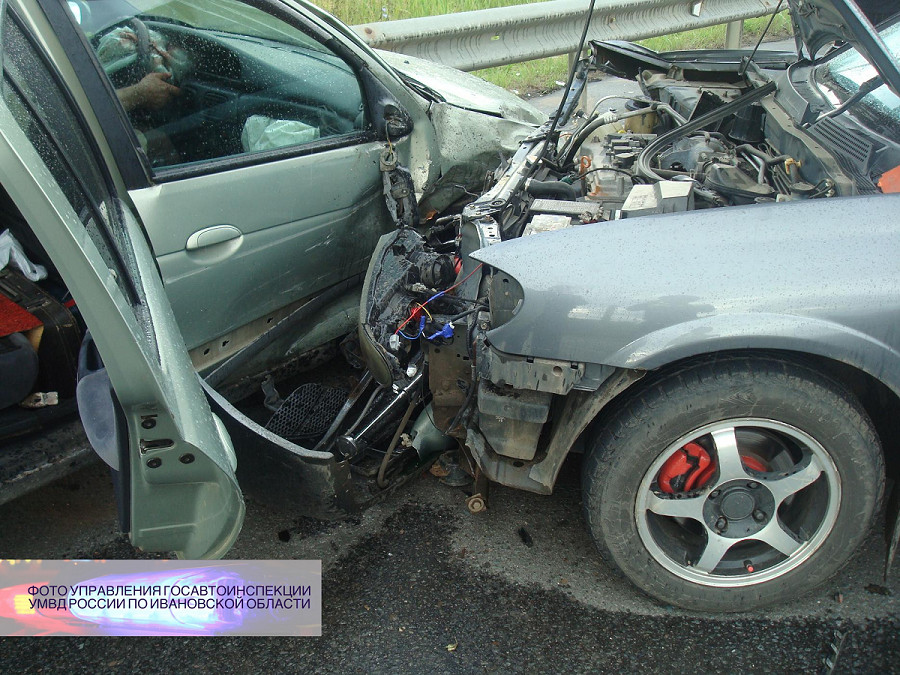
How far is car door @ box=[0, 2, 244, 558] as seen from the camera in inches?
56.8

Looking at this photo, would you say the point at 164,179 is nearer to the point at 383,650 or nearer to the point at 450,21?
the point at 383,650

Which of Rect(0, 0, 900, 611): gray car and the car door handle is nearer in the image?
Rect(0, 0, 900, 611): gray car

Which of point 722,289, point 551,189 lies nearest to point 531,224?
point 551,189

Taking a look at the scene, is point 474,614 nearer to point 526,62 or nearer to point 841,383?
point 841,383

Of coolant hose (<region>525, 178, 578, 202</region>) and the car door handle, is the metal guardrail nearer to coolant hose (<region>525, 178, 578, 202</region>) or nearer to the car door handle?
coolant hose (<region>525, 178, 578, 202</region>)

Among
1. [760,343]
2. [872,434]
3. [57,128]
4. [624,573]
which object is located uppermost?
[57,128]

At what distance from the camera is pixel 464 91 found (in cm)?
396

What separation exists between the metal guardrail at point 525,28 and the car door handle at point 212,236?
9.21ft

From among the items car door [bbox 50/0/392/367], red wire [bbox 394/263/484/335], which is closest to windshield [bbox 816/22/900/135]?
red wire [bbox 394/263/484/335]

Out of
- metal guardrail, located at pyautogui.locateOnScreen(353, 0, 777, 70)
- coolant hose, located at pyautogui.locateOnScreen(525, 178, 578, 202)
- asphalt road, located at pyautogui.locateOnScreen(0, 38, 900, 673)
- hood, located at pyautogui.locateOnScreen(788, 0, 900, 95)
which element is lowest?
asphalt road, located at pyautogui.locateOnScreen(0, 38, 900, 673)

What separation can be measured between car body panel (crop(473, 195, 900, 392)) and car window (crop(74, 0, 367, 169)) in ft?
4.26

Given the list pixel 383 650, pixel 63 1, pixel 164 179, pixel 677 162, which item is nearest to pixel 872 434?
pixel 677 162

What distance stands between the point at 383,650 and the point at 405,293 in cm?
120

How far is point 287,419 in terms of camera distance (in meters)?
2.81
